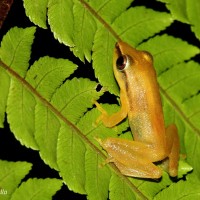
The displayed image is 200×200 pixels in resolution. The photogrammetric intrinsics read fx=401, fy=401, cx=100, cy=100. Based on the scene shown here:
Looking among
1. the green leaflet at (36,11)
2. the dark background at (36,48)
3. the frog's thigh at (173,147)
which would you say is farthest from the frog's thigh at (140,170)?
the green leaflet at (36,11)

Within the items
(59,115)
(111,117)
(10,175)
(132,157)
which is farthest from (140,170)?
(10,175)

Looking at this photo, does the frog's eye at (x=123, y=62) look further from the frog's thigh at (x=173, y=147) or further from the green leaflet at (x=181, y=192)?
the green leaflet at (x=181, y=192)

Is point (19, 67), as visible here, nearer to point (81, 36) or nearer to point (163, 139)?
point (81, 36)

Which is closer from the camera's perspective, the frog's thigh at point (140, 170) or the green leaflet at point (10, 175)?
the green leaflet at point (10, 175)

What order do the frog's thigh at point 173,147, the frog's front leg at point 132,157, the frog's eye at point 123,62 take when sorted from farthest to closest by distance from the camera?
the frog's eye at point 123,62 → the frog's thigh at point 173,147 → the frog's front leg at point 132,157

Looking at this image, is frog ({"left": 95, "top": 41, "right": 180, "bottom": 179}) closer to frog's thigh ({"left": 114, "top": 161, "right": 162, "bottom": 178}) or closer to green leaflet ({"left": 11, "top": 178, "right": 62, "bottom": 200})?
frog's thigh ({"left": 114, "top": 161, "right": 162, "bottom": 178})

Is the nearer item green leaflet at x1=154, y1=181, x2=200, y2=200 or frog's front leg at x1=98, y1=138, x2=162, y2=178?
green leaflet at x1=154, y1=181, x2=200, y2=200

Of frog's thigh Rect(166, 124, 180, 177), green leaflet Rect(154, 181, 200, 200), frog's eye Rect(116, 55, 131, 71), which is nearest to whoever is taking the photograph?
green leaflet Rect(154, 181, 200, 200)

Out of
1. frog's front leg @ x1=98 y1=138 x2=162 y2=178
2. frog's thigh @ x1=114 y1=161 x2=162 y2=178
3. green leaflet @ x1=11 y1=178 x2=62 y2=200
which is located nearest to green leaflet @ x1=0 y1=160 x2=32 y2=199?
green leaflet @ x1=11 y1=178 x2=62 y2=200

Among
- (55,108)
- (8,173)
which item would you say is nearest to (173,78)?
(55,108)
